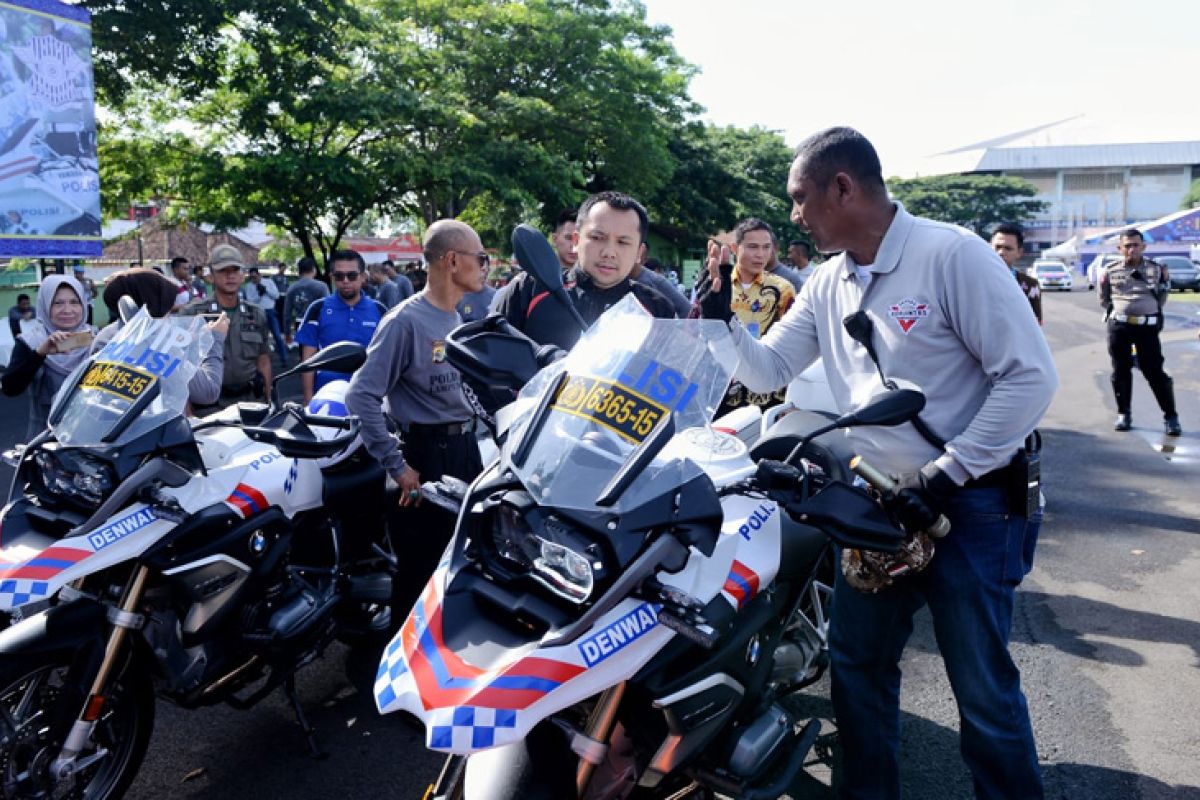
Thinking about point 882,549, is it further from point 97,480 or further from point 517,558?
point 97,480

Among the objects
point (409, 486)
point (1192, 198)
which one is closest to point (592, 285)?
point (409, 486)

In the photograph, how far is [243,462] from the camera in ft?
9.84

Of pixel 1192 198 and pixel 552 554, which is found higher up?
pixel 552 554

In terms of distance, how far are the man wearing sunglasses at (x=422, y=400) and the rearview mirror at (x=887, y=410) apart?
201 cm

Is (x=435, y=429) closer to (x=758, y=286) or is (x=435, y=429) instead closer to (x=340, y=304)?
(x=758, y=286)

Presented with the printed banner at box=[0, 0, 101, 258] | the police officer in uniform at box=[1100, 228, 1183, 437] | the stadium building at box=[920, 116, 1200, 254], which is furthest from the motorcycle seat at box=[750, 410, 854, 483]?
the stadium building at box=[920, 116, 1200, 254]

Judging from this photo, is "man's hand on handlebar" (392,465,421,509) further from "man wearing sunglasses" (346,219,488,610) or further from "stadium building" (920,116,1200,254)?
"stadium building" (920,116,1200,254)

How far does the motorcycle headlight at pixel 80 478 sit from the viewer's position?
2.60 meters

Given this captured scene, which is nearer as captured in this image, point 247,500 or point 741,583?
point 741,583

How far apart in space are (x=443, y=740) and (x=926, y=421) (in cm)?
142

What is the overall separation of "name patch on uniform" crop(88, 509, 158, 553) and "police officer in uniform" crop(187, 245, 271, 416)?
378 centimetres

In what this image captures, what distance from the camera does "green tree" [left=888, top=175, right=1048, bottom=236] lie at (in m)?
72.9

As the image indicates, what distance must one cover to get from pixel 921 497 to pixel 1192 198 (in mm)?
95107

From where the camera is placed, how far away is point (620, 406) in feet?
5.92
